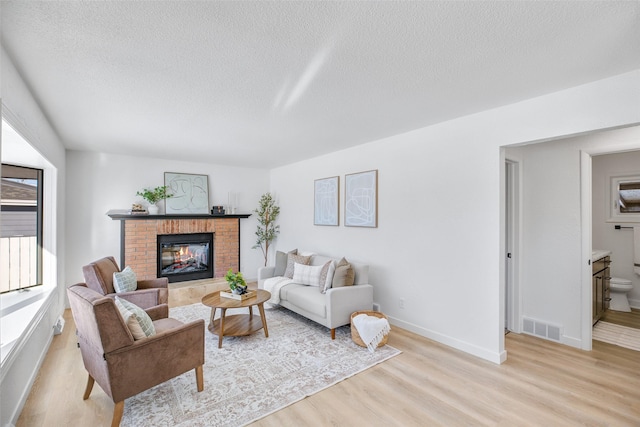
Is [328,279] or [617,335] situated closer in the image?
[617,335]

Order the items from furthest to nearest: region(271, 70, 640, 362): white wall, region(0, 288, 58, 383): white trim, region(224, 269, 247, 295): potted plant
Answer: region(224, 269, 247, 295): potted plant < region(271, 70, 640, 362): white wall < region(0, 288, 58, 383): white trim

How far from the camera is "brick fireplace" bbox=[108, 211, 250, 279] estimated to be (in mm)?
4797

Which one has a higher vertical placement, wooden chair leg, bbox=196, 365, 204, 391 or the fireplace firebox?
the fireplace firebox

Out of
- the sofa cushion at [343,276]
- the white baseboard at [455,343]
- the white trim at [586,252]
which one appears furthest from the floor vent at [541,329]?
the sofa cushion at [343,276]

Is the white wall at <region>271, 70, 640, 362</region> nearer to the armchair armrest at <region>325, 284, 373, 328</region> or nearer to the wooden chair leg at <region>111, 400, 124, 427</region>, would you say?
the armchair armrest at <region>325, 284, 373, 328</region>

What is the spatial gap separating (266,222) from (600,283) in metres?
5.48

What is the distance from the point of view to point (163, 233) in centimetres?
511

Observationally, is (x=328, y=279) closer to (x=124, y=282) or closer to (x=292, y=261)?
(x=292, y=261)

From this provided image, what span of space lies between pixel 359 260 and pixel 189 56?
10.8 ft

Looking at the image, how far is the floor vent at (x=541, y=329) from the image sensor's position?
3260mm

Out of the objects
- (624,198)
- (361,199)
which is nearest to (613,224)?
(624,198)

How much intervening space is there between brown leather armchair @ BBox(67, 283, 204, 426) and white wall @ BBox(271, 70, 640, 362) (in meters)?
2.51

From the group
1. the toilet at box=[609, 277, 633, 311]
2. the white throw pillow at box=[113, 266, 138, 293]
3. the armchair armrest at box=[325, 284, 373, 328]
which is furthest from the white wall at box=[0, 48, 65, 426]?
the toilet at box=[609, 277, 633, 311]

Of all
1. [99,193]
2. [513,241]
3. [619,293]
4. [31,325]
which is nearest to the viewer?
[31,325]
